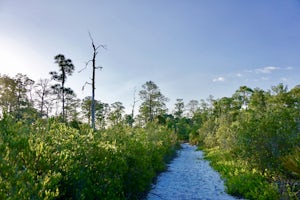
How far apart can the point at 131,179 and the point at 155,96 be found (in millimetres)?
34496

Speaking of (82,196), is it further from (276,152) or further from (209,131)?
(209,131)

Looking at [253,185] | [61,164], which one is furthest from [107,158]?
[253,185]

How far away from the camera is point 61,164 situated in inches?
Result: 172

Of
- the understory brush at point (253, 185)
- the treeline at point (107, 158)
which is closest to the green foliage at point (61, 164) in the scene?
the treeline at point (107, 158)

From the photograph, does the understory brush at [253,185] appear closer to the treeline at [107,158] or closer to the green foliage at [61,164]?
the treeline at [107,158]

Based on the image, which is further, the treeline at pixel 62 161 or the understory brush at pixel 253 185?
the understory brush at pixel 253 185

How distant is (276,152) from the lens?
8.63 meters

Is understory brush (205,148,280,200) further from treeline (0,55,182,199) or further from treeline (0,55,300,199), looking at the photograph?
treeline (0,55,182,199)

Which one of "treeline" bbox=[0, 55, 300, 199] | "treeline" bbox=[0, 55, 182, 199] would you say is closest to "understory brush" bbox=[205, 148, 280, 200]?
"treeline" bbox=[0, 55, 300, 199]

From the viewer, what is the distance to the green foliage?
9.53 ft

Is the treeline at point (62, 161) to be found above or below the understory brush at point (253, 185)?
above

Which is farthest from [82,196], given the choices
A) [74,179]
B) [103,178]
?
[103,178]

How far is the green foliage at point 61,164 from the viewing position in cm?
291

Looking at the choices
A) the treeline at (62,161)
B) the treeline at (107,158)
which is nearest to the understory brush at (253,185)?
the treeline at (107,158)
